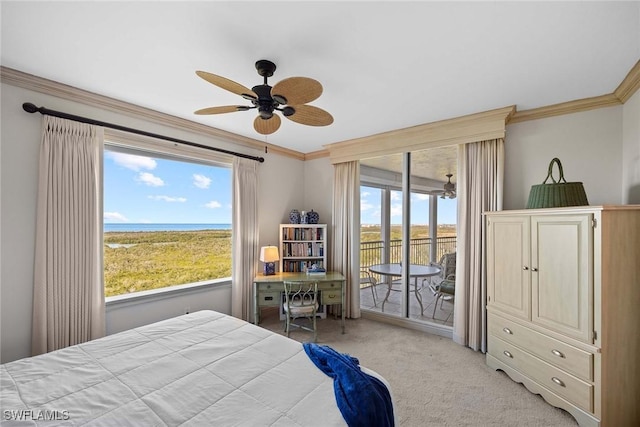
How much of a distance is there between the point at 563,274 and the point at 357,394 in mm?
1904

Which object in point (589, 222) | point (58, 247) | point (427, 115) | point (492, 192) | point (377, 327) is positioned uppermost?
point (427, 115)

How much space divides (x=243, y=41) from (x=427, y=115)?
213 cm

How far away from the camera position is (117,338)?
73.4 inches

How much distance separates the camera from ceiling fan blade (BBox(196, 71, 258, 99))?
1508 millimetres

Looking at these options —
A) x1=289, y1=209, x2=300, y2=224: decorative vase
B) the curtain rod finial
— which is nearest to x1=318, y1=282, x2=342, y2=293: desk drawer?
x1=289, y1=209, x2=300, y2=224: decorative vase

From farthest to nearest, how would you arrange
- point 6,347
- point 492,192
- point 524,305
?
1. point 492,192
2. point 524,305
3. point 6,347

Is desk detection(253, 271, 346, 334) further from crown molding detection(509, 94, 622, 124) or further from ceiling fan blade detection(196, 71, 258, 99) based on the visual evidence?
crown molding detection(509, 94, 622, 124)

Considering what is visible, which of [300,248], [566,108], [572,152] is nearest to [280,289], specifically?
[300,248]

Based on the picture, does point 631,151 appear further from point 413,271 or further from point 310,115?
point 310,115

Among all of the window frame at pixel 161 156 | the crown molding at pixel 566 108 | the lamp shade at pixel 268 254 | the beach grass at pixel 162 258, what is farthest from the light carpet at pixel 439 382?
the crown molding at pixel 566 108

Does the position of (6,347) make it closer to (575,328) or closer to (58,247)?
(58,247)

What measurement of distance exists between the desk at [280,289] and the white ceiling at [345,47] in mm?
2247

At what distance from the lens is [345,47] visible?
1827 mm

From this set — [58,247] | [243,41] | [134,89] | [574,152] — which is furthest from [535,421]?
[134,89]
